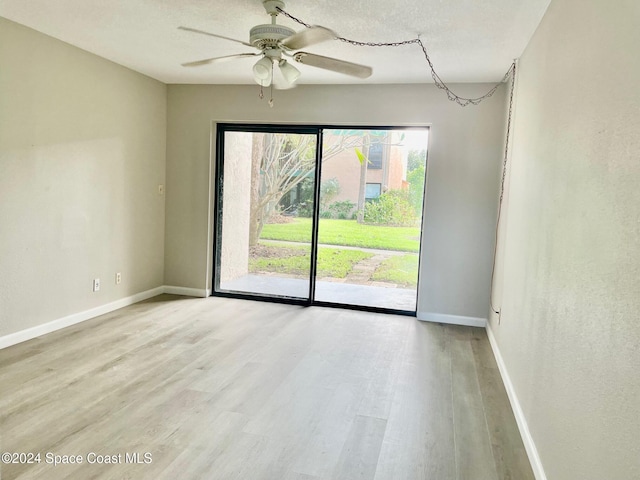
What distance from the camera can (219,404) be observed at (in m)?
2.77

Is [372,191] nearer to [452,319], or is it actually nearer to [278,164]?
[278,164]

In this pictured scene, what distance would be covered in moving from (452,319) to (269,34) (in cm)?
340

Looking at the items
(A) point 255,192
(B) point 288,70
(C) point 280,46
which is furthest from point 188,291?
(C) point 280,46

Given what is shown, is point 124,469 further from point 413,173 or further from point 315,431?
point 413,173

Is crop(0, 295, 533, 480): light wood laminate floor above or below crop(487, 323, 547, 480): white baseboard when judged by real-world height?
below

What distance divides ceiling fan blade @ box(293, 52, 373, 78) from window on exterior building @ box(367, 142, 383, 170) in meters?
1.93

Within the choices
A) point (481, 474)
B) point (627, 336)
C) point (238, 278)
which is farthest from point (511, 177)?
point (238, 278)

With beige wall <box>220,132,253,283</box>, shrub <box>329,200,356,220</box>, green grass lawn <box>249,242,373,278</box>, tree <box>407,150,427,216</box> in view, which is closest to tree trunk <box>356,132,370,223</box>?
shrub <box>329,200,356,220</box>

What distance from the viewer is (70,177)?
402 cm

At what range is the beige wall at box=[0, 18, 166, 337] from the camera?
137 inches

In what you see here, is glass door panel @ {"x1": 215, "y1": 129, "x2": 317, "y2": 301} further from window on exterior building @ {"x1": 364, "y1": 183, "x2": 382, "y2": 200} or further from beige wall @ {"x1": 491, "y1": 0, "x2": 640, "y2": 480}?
beige wall @ {"x1": 491, "y1": 0, "x2": 640, "y2": 480}

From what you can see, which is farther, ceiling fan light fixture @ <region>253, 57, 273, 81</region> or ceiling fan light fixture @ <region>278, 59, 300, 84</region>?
ceiling fan light fixture @ <region>278, 59, 300, 84</region>

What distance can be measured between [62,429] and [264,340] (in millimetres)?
1788

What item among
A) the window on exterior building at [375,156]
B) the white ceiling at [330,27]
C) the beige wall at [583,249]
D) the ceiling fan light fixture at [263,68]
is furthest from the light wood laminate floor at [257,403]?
the white ceiling at [330,27]
